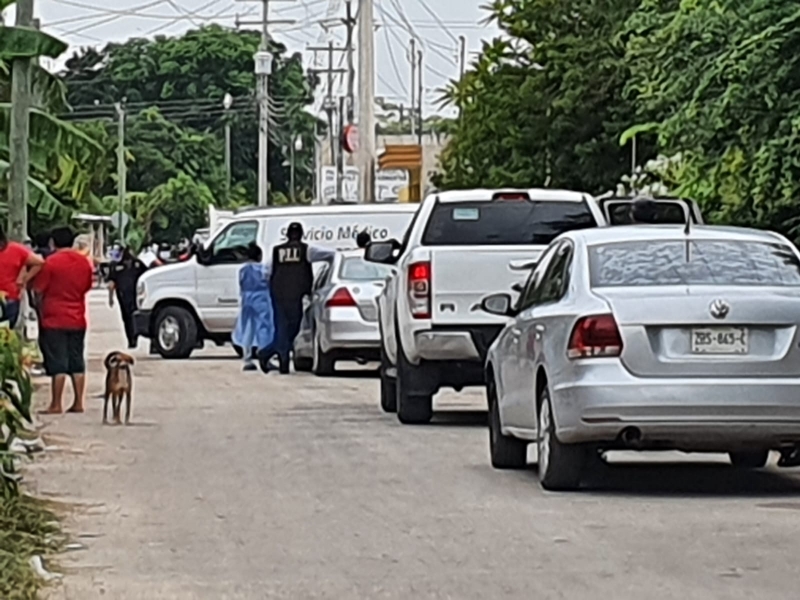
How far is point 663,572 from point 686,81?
16.4 m

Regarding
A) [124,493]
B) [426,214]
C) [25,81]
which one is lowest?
[124,493]

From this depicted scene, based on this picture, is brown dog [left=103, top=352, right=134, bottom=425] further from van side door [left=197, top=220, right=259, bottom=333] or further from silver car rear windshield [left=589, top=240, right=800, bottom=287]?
van side door [left=197, top=220, right=259, bottom=333]

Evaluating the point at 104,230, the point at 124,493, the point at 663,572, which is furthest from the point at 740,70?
the point at 104,230

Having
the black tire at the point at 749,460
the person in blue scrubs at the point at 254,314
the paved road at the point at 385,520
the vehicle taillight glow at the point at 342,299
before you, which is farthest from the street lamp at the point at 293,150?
the black tire at the point at 749,460

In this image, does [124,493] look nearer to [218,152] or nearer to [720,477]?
[720,477]

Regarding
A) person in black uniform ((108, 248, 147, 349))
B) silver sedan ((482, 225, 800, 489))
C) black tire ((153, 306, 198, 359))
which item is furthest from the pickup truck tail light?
person in black uniform ((108, 248, 147, 349))

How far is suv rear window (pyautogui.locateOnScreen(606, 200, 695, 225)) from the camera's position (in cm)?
2302

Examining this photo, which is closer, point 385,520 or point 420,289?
point 385,520

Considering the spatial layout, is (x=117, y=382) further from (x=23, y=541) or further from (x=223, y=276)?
(x=223, y=276)

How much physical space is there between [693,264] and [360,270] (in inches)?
549

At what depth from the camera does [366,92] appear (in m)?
41.0

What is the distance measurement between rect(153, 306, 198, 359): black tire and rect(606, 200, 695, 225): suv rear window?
9.81 m

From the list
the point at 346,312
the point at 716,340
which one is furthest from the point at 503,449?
the point at 346,312

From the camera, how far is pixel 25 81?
23.4m
